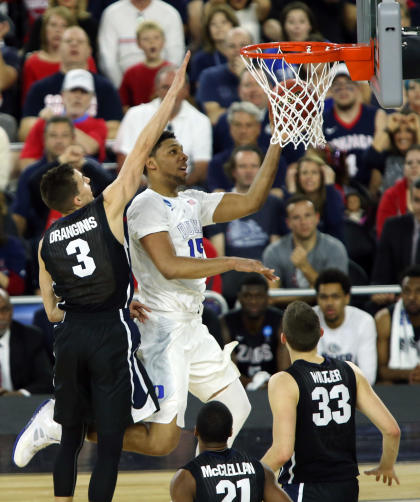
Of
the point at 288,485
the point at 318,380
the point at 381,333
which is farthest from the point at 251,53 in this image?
the point at 381,333

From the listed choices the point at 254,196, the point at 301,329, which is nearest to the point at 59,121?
the point at 254,196

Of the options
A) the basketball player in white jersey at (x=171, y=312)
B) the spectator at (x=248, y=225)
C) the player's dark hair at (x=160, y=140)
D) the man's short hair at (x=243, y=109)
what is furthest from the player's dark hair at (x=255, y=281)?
the player's dark hair at (x=160, y=140)

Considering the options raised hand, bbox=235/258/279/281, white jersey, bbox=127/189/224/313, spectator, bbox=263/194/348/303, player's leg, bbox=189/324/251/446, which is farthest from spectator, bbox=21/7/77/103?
raised hand, bbox=235/258/279/281

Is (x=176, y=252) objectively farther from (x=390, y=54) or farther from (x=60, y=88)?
(x=60, y=88)

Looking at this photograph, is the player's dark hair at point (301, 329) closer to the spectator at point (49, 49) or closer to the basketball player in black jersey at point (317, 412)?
the basketball player in black jersey at point (317, 412)

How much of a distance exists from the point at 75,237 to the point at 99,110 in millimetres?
5269

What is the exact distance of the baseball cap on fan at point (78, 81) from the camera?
32.3 feet

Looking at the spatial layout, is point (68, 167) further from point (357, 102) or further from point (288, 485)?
point (357, 102)

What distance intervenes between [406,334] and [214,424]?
404 centimetres

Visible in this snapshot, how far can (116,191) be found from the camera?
17.3 feet

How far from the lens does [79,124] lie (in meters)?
9.92

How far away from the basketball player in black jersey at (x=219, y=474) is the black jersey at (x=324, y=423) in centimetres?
32

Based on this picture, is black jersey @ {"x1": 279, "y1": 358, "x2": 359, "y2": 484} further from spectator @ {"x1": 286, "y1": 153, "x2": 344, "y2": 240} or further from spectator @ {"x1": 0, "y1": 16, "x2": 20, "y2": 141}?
spectator @ {"x1": 0, "y1": 16, "x2": 20, "y2": 141}

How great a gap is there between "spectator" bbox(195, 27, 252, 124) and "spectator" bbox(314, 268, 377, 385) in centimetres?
301
